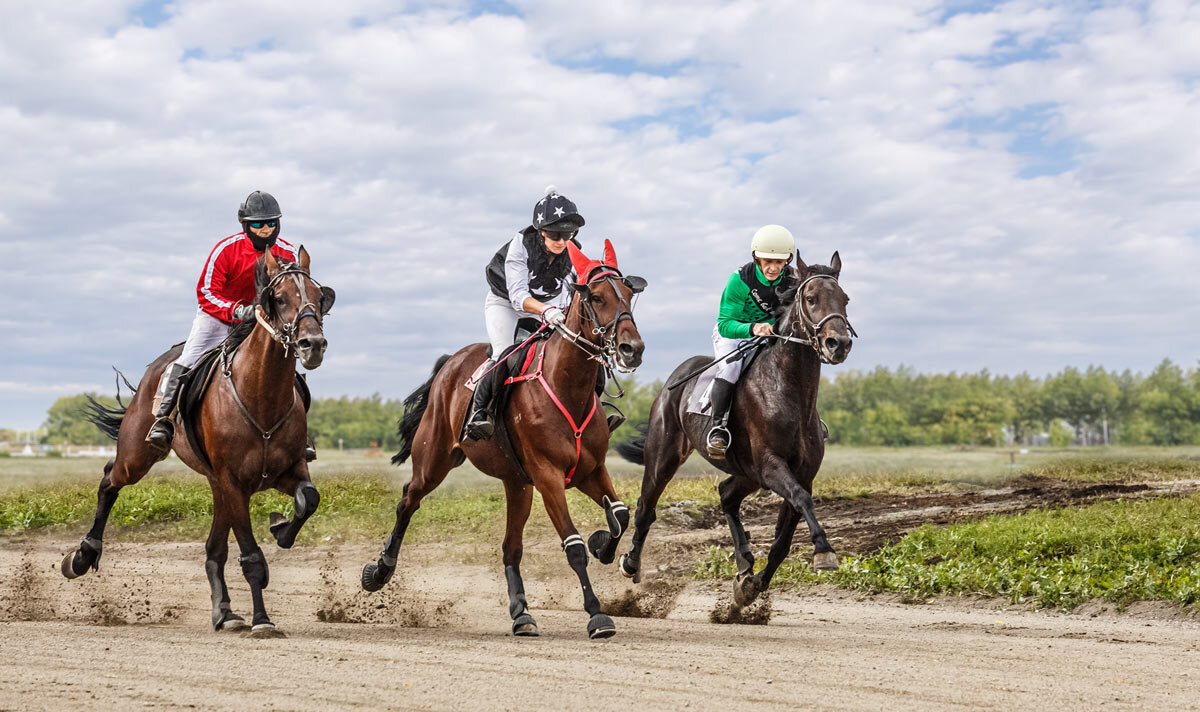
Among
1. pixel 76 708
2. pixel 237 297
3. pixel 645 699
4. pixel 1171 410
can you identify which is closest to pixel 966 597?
pixel 645 699

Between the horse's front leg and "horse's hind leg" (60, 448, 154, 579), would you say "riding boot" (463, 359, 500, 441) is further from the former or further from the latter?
"horse's hind leg" (60, 448, 154, 579)

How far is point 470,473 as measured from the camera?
2523 centimetres

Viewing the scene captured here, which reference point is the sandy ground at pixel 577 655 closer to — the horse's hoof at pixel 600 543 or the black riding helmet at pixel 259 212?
the horse's hoof at pixel 600 543

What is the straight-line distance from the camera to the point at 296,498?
30.3 feet

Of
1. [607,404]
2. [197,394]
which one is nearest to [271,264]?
[197,394]

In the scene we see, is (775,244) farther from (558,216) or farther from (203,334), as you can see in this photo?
(203,334)

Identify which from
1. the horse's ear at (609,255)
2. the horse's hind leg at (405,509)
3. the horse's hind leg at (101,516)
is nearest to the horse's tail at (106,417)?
the horse's hind leg at (101,516)

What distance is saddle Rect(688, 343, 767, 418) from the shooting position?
10.4 m

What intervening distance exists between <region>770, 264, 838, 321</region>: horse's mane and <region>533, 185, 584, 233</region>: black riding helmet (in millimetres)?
1975

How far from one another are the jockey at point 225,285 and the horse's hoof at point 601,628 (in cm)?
416

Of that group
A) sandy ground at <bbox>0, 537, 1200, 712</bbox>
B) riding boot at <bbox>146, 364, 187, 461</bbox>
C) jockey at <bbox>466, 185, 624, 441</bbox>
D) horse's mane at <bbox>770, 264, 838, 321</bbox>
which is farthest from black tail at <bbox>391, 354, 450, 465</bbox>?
horse's mane at <bbox>770, 264, 838, 321</bbox>

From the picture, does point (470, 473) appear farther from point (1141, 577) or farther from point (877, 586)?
point (1141, 577)

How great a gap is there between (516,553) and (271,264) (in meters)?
3.28

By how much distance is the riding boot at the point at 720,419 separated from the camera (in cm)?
1004
